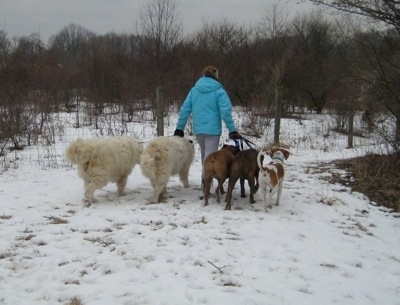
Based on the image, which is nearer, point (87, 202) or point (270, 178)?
point (270, 178)

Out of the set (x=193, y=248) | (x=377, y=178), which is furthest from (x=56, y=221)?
(x=377, y=178)

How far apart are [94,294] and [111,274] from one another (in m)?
0.40

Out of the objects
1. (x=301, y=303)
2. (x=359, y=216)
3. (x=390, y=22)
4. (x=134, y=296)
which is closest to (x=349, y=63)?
(x=390, y=22)

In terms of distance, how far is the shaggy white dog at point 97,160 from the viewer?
6125 millimetres

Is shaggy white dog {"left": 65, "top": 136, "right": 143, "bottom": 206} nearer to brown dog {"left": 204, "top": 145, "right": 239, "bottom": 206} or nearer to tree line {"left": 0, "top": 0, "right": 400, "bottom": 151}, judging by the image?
brown dog {"left": 204, "top": 145, "right": 239, "bottom": 206}

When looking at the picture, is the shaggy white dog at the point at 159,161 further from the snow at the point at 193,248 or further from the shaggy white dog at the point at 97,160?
the shaggy white dog at the point at 97,160

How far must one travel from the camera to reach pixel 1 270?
3.75 meters

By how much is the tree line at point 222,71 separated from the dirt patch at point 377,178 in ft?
2.31

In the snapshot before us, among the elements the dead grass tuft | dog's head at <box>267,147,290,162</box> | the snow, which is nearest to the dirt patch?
the snow

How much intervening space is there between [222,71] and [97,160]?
18024 millimetres

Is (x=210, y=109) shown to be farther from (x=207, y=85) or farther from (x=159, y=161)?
(x=159, y=161)

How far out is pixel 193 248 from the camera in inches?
173

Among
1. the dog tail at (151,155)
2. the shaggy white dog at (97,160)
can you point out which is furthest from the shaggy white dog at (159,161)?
the shaggy white dog at (97,160)

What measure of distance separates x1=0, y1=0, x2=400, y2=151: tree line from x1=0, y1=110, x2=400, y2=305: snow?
117 inches
